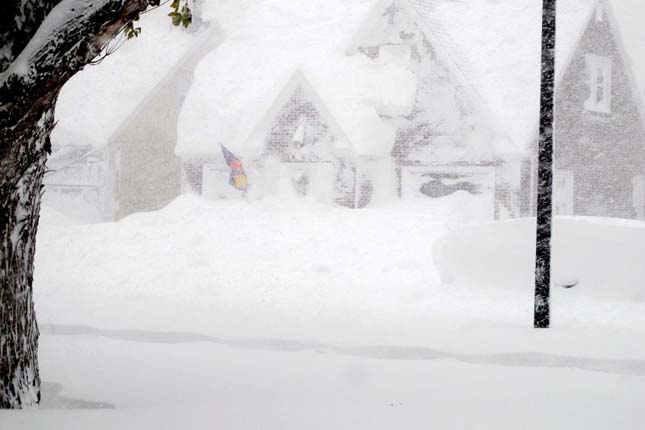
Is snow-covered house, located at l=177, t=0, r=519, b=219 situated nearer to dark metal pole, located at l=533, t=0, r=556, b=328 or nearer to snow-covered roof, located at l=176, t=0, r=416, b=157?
snow-covered roof, located at l=176, t=0, r=416, b=157

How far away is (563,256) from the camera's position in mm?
14648

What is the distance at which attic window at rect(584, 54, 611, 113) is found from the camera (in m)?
26.1

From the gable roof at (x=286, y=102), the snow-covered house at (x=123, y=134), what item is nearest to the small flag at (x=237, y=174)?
the gable roof at (x=286, y=102)

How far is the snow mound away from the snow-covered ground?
3 centimetres

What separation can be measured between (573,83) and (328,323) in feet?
50.1

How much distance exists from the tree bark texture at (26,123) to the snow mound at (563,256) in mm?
9622

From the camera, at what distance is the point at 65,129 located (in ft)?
99.2

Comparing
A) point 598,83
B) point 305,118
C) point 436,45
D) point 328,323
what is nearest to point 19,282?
point 328,323

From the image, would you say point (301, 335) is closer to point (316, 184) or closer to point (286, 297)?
point (286, 297)

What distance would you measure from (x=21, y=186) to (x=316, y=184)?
18.1 m

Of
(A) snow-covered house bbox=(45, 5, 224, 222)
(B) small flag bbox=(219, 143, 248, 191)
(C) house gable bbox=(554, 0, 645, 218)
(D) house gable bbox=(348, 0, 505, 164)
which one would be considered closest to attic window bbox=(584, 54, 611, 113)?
(C) house gable bbox=(554, 0, 645, 218)

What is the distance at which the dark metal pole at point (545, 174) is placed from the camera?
12430 mm

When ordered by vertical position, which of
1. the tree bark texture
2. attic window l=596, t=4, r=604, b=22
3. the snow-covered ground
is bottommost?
the snow-covered ground

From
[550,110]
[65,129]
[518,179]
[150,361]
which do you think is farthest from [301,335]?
[65,129]
